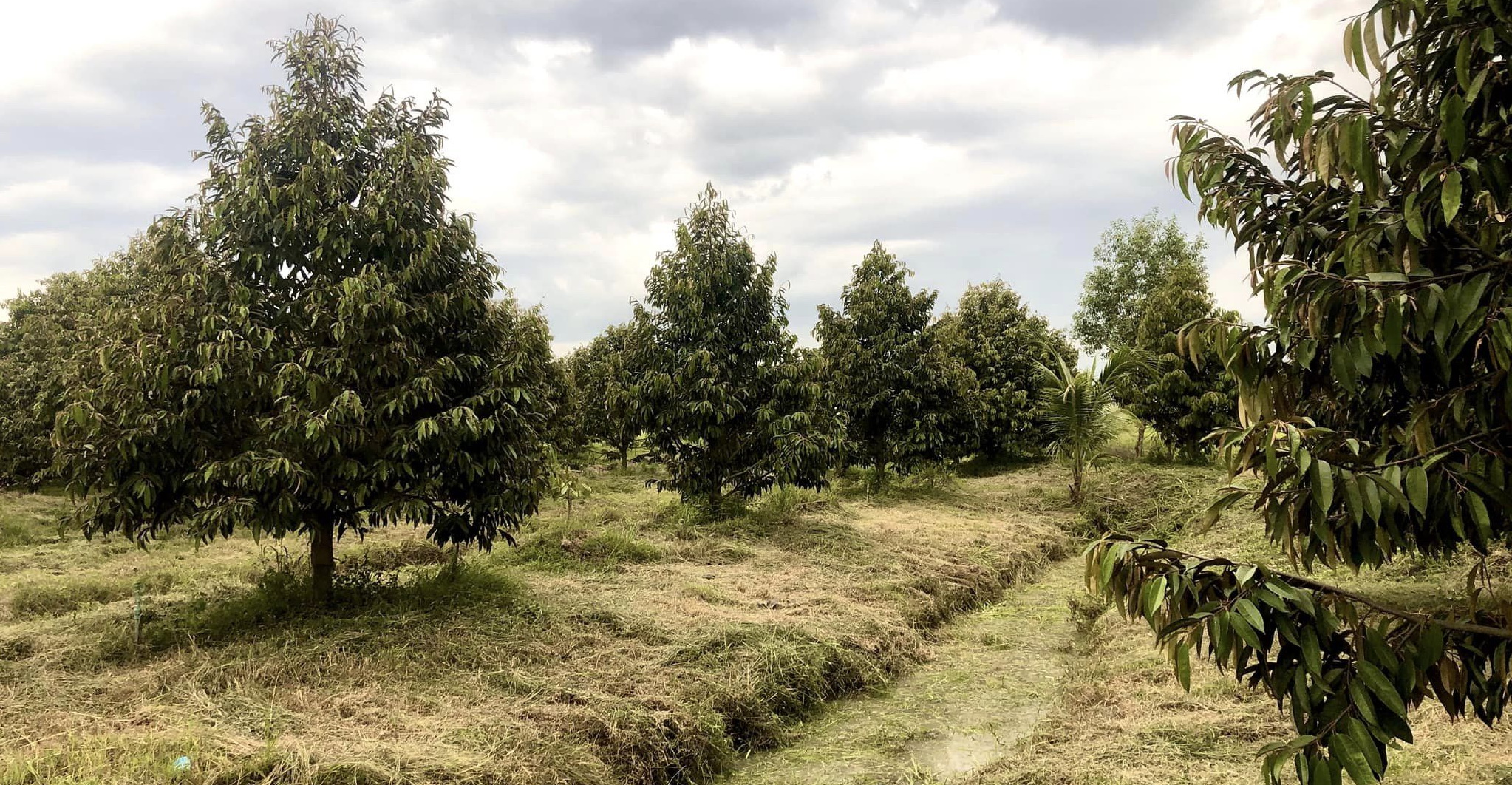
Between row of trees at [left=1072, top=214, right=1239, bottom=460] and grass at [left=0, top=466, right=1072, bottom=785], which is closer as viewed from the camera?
grass at [left=0, top=466, right=1072, bottom=785]

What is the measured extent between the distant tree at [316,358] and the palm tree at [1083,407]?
1308 centimetres

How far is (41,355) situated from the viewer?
753 inches

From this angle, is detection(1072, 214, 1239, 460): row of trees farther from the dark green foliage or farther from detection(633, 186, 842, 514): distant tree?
the dark green foliage

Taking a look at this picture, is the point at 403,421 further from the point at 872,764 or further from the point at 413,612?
the point at 872,764

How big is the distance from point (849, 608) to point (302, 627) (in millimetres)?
5735

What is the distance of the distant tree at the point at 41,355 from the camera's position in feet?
54.5

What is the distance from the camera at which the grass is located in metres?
5.37

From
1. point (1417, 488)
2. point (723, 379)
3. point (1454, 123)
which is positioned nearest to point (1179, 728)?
point (1417, 488)

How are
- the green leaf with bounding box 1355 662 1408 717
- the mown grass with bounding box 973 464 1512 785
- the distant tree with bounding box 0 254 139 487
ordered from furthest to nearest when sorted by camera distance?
the distant tree with bounding box 0 254 139 487 < the mown grass with bounding box 973 464 1512 785 < the green leaf with bounding box 1355 662 1408 717

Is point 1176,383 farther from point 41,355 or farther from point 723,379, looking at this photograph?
point 41,355

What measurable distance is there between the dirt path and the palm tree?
865 cm

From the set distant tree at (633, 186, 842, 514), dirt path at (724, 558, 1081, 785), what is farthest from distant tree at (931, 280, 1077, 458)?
dirt path at (724, 558, 1081, 785)

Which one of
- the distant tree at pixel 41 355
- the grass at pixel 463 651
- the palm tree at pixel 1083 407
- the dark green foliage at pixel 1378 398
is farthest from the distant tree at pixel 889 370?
the dark green foliage at pixel 1378 398

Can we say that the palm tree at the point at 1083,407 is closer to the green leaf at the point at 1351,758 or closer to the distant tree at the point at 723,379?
the distant tree at the point at 723,379
